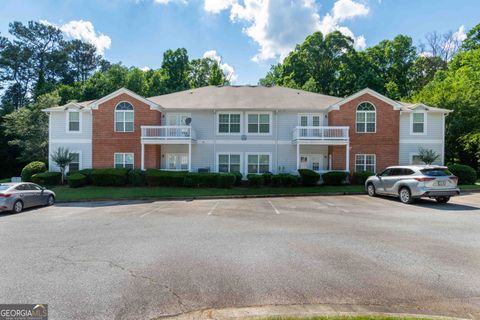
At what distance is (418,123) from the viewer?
73.5 ft

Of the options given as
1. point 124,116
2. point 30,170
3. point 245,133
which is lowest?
point 30,170

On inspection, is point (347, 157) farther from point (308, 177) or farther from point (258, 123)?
point (258, 123)

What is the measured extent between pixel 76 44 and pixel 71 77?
796 centimetres

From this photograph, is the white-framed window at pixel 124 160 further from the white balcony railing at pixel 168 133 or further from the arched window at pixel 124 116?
the white balcony railing at pixel 168 133

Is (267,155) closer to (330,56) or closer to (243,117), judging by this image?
(243,117)

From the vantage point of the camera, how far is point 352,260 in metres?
5.64

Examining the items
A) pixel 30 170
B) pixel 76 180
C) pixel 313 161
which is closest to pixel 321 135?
pixel 313 161

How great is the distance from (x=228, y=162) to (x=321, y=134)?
306 inches

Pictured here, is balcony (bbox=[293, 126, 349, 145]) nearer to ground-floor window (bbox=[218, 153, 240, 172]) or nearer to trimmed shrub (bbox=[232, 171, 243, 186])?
ground-floor window (bbox=[218, 153, 240, 172])

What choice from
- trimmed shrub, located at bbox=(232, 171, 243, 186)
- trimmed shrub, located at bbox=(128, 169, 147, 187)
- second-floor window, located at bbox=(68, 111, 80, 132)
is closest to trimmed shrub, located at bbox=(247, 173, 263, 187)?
trimmed shrub, located at bbox=(232, 171, 243, 186)

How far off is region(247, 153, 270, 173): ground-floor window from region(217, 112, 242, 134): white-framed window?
254cm

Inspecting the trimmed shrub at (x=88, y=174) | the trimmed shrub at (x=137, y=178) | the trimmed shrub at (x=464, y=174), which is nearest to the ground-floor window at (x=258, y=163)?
the trimmed shrub at (x=137, y=178)

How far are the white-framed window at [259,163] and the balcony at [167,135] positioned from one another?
500cm

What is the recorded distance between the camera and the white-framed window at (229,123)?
23.0 m
